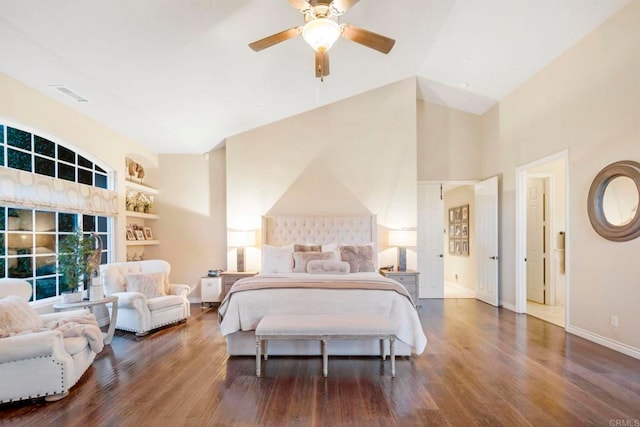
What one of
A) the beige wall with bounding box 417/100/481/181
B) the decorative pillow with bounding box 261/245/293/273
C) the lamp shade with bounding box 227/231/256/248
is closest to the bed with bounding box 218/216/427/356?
the decorative pillow with bounding box 261/245/293/273

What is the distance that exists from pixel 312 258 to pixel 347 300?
1.49 m

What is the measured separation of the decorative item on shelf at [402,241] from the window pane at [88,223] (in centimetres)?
459

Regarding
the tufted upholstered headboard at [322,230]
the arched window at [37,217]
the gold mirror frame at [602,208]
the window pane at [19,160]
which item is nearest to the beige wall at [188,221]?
the tufted upholstered headboard at [322,230]

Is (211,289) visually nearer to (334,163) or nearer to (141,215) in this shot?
(141,215)

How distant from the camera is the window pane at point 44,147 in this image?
152 inches

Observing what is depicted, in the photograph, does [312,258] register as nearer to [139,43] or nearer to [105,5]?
[139,43]

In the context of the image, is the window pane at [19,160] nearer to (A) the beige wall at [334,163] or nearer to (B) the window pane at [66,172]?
(B) the window pane at [66,172]

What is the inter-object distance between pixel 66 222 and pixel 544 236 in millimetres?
7615

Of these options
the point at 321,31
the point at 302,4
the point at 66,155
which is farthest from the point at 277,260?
the point at 302,4

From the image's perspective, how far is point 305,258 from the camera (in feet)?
16.3

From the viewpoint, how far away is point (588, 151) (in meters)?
4.04

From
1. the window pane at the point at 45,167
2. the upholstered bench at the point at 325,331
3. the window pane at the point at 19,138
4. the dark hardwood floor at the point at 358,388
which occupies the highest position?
the window pane at the point at 19,138

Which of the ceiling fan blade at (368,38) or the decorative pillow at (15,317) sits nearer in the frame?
the decorative pillow at (15,317)

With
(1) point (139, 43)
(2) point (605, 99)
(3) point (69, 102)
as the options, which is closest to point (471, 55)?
(2) point (605, 99)
